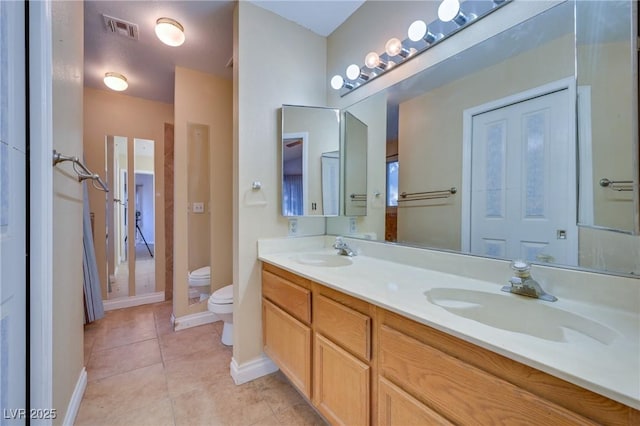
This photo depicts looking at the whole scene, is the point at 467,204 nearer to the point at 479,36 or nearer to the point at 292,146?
the point at 479,36

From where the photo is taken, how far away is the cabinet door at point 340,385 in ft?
3.18

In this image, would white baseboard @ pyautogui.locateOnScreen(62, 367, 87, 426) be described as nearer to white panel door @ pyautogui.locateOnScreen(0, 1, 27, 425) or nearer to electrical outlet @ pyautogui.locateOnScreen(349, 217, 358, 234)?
white panel door @ pyautogui.locateOnScreen(0, 1, 27, 425)

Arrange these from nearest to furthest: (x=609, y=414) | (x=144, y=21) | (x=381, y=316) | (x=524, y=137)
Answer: (x=609, y=414) < (x=381, y=316) < (x=524, y=137) < (x=144, y=21)

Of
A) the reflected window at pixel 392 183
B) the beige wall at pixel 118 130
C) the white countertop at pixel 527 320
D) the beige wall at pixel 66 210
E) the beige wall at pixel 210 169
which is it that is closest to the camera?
the white countertop at pixel 527 320

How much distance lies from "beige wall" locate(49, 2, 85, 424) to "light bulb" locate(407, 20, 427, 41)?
1641 mm

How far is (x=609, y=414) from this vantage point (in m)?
0.47

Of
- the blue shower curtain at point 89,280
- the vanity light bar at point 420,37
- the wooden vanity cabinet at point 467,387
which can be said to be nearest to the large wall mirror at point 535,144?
the vanity light bar at point 420,37

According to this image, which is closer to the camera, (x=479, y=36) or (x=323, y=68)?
(x=479, y=36)

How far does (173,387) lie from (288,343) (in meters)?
0.87

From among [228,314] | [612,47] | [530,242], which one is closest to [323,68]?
[612,47]

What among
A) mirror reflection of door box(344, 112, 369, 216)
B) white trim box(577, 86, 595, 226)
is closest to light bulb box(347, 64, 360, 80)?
mirror reflection of door box(344, 112, 369, 216)

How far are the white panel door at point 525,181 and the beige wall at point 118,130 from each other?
3.37 meters

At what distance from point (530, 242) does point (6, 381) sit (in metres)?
1.85

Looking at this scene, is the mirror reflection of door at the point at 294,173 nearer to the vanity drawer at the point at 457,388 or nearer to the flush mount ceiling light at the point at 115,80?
the vanity drawer at the point at 457,388
